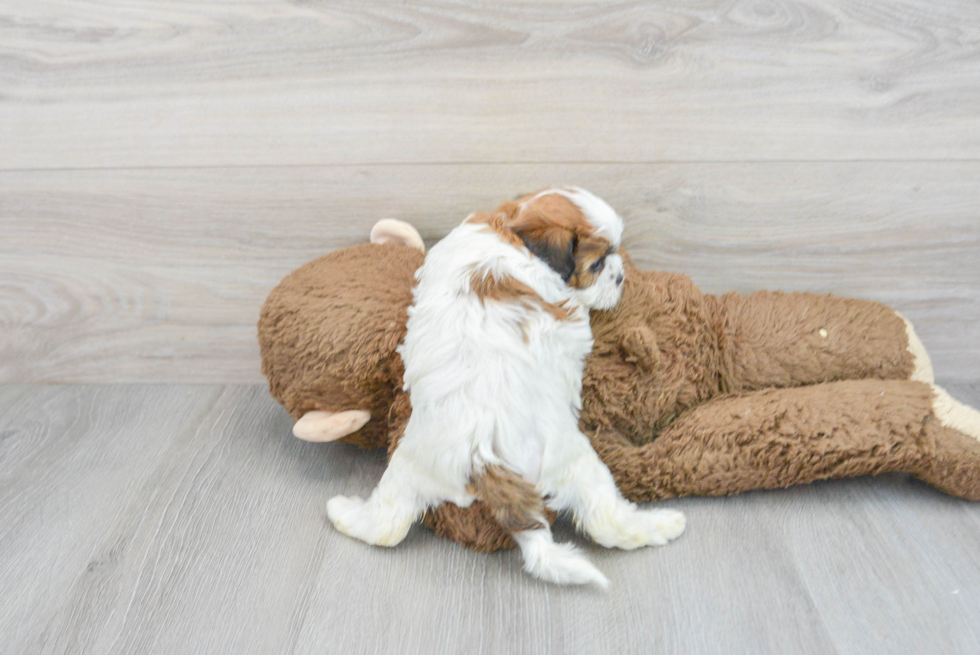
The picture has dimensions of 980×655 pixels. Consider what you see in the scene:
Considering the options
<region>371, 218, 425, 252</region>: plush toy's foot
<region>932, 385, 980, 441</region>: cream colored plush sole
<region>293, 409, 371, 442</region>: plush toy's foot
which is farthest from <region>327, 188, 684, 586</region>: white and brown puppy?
<region>932, 385, 980, 441</region>: cream colored plush sole

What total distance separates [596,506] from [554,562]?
11 centimetres

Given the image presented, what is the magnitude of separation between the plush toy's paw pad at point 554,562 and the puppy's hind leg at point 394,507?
154 millimetres

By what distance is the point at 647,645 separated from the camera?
2.72ft

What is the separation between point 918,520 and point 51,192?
5.00 ft

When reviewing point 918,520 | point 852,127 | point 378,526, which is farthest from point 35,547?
point 852,127

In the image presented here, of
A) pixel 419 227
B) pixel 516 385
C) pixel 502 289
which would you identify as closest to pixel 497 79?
pixel 419 227

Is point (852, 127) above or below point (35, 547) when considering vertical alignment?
above

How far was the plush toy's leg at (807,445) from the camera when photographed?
1.00 meters

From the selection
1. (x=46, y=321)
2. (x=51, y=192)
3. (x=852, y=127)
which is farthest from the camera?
(x=46, y=321)

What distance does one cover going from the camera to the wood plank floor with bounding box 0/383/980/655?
2.79 ft

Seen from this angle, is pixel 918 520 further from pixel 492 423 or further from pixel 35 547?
pixel 35 547

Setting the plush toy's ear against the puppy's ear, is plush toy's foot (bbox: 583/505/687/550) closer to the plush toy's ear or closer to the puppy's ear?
the plush toy's ear

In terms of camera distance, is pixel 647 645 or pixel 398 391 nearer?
pixel 647 645

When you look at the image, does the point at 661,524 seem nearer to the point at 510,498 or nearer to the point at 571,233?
the point at 510,498
